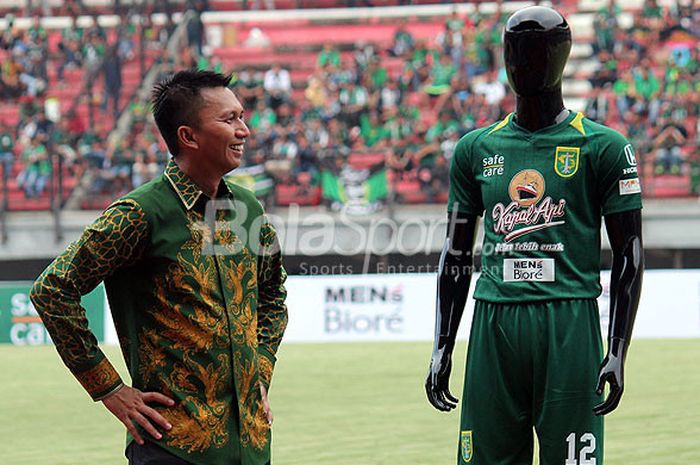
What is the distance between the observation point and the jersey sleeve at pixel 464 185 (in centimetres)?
461

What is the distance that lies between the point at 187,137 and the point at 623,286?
149cm

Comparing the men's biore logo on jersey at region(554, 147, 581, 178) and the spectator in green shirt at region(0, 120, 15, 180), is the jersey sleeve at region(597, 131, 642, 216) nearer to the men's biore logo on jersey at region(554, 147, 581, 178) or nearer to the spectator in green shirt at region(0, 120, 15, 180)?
the men's biore logo on jersey at region(554, 147, 581, 178)

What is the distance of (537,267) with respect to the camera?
4.38 meters

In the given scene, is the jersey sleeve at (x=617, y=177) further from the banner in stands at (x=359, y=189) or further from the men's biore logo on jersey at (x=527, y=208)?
the banner in stands at (x=359, y=189)

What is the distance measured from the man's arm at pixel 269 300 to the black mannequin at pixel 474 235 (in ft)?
1.97

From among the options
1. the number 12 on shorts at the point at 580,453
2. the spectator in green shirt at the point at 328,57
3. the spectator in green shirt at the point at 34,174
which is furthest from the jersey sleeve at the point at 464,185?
the spectator in green shirt at the point at 328,57

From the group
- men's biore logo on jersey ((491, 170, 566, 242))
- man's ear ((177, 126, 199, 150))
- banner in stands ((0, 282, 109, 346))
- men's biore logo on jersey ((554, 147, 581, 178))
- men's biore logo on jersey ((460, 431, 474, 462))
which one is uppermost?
man's ear ((177, 126, 199, 150))

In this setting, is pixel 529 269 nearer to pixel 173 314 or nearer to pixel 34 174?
pixel 173 314

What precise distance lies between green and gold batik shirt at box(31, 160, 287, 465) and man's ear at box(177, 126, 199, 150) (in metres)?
0.10

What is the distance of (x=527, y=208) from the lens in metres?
4.41

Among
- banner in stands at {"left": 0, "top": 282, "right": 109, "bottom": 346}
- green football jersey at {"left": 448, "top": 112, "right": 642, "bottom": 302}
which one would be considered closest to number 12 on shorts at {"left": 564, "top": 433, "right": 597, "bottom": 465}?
green football jersey at {"left": 448, "top": 112, "right": 642, "bottom": 302}

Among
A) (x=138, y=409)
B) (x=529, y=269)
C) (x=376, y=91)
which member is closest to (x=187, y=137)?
(x=138, y=409)

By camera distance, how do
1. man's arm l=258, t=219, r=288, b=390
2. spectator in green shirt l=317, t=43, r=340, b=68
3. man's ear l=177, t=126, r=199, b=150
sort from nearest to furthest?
man's ear l=177, t=126, r=199, b=150, man's arm l=258, t=219, r=288, b=390, spectator in green shirt l=317, t=43, r=340, b=68

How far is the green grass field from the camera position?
9.20m
